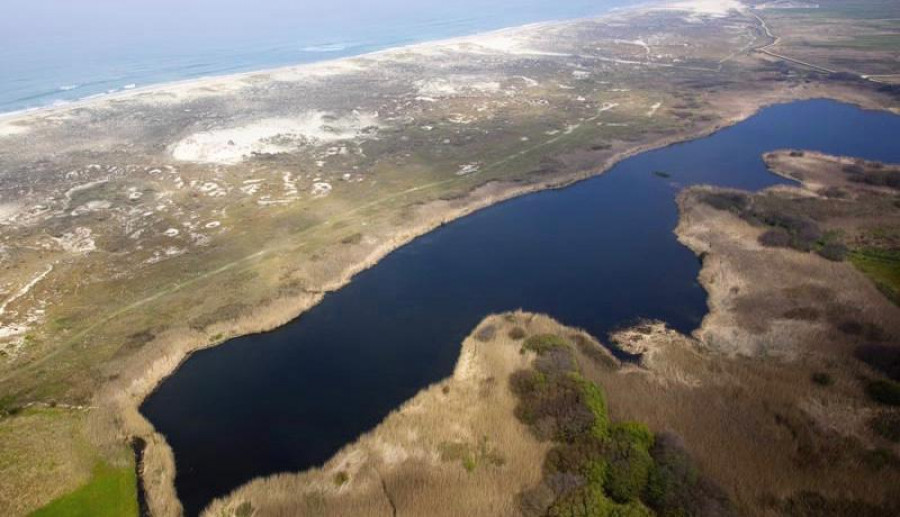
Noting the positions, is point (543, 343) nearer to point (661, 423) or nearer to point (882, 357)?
point (661, 423)

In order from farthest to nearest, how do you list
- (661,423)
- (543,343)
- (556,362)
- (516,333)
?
1. (516,333)
2. (543,343)
3. (556,362)
4. (661,423)

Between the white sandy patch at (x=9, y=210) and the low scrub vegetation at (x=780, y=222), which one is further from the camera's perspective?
the white sandy patch at (x=9, y=210)

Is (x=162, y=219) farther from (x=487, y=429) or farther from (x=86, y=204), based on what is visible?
(x=487, y=429)

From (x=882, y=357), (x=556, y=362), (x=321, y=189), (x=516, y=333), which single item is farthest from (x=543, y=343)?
(x=321, y=189)

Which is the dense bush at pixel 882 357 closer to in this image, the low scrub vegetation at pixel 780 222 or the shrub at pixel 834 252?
the shrub at pixel 834 252

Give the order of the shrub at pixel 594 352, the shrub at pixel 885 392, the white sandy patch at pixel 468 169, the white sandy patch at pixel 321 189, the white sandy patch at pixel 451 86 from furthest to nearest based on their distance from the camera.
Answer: the white sandy patch at pixel 451 86 < the white sandy patch at pixel 468 169 < the white sandy patch at pixel 321 189 < the shrub at pixel 594 352 < the shrub at pixel 885 392

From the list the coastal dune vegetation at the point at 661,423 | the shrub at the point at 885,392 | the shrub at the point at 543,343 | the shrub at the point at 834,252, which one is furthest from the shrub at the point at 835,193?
the shrub at the point at 543,343

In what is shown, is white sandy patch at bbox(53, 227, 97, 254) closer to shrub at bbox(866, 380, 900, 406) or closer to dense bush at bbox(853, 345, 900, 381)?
shrub at bbox(866, 380, 900, 406)
